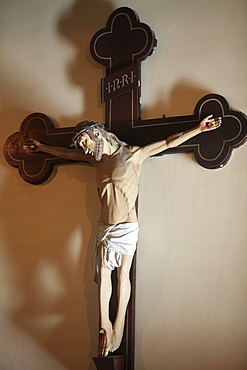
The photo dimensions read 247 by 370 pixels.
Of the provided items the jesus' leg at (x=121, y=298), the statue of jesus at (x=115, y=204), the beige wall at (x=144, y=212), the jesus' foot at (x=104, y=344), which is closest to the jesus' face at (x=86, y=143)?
the statue of jesus at (x=115, y=204)

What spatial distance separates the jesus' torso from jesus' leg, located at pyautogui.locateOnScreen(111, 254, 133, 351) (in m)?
0.14

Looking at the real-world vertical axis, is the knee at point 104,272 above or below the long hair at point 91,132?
below

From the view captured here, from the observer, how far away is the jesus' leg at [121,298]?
2104 millimetres

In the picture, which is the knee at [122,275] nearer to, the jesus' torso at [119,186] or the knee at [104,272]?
the knee at [104,272]

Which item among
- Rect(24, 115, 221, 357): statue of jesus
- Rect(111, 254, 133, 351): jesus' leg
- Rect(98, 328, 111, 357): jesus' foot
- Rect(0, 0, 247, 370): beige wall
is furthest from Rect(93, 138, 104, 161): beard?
Rect(98, 328, 111, 357): jesus' foot

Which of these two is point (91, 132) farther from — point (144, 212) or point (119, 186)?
point (144, 212)

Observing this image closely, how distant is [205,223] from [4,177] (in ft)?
2.80

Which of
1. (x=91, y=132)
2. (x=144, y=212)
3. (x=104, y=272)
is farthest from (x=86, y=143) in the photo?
(x=104, y=272)

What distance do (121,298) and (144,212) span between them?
32cm

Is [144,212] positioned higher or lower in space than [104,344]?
higher

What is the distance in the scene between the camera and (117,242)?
82.5 inches

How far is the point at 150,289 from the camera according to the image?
220 centimetres

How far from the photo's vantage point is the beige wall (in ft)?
6.93

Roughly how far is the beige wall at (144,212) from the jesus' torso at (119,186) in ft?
0.37
